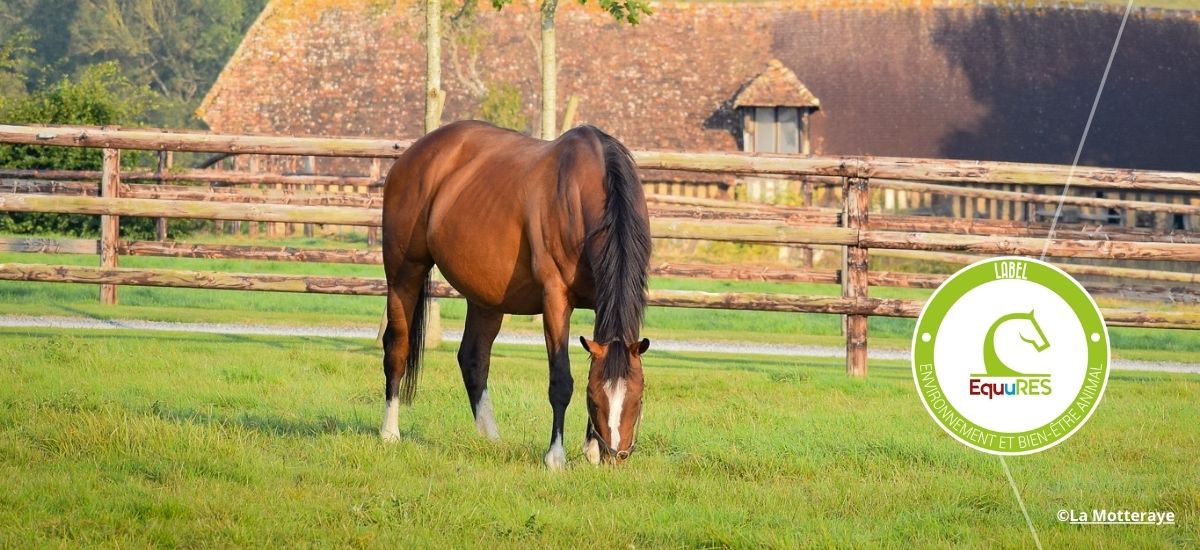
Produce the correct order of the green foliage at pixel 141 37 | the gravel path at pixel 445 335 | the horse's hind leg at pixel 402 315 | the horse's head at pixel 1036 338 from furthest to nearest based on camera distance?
the green foliage at pixel 141 37 < the gravel path at pixel 445 335 < the horse's hind leg at pixel 402 315 < the horse's head at pixel 1036 338

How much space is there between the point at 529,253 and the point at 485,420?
1192mm

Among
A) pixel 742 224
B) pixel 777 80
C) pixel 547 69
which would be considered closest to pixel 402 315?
pixel 742 224

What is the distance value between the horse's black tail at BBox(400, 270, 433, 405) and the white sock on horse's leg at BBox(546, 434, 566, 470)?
5.80ft

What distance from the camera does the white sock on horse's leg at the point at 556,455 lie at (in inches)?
278

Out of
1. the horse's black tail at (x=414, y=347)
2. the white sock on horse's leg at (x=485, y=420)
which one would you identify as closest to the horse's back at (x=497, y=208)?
the horse's black tail at (x=414, y=347)

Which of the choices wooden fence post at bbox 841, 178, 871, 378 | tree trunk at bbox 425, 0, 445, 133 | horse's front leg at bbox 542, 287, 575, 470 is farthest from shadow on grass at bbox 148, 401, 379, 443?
wooden fence post at bbox 841, 178, 871, 378

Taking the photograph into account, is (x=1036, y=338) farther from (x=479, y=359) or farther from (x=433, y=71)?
(x=433, y=71)

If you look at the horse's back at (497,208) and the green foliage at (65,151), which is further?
the green foliage at (65,151)

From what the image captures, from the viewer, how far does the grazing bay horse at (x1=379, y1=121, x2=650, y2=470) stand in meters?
6.85

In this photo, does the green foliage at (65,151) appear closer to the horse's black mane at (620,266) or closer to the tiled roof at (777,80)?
the tiled roof at (777,80)

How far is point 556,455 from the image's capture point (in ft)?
23.4

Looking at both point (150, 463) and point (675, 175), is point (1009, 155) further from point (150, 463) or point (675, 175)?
point (150, 463)

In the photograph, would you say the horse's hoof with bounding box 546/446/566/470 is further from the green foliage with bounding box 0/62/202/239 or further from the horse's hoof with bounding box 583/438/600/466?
the green foliage with bounding box 0/62/202/239

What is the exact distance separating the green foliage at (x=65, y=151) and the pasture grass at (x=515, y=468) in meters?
18.5
